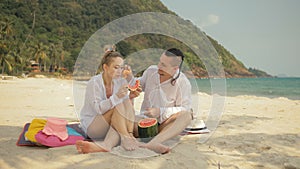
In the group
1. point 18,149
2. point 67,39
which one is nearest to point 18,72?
point 67,39

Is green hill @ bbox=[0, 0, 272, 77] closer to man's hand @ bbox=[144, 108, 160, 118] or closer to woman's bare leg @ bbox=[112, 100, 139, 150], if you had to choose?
man's hand @ bbox=[144, 108, 160, 118]

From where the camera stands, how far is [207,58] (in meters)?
3.75

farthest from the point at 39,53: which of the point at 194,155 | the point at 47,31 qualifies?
the point at 194,155

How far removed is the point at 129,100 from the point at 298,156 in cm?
208

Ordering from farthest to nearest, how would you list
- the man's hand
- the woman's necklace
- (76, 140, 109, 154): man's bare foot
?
the man's hand → the woman's necklace → (76, 140, 109, 154): man's bare foot

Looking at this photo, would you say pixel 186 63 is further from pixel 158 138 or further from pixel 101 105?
pixel 101 105

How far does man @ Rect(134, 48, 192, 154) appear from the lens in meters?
3.39

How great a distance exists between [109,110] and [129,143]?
447mm

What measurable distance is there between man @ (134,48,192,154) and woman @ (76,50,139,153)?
367mm

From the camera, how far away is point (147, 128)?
11.0ft

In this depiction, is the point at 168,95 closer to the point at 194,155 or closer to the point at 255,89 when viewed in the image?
the point at 194,155

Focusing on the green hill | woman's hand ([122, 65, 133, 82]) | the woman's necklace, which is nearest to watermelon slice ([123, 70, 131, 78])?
woman's hand ([122, 65, 133, 82])

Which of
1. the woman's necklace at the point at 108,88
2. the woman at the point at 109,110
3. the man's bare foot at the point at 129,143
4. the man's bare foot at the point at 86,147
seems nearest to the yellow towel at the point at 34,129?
the woman at the point at 109,110

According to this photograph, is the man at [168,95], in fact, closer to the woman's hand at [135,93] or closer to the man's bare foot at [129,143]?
the man's bare foot at [129,143]
